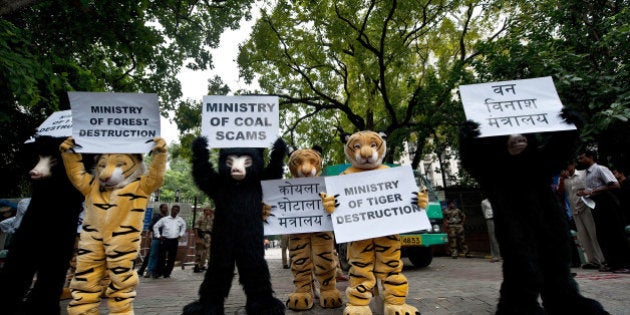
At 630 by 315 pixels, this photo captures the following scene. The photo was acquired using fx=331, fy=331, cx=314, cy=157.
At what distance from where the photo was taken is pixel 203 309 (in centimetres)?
309

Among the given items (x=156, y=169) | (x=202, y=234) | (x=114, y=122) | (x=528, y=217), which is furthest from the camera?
(x=202, y=234)

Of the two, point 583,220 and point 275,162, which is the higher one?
point 275,162

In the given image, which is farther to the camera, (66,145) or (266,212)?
(266,212)

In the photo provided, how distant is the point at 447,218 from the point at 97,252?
1037cm

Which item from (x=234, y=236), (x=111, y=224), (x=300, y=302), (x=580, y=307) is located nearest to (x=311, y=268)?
(x=300, y=302)

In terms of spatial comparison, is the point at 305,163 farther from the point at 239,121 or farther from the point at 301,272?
the point at 301,272

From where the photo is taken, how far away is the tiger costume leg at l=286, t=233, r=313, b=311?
3.85 metres

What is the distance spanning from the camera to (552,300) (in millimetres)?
2789

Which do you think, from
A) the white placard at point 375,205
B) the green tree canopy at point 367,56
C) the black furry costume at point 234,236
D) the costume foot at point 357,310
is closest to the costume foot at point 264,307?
the black furry costume at point 234,236

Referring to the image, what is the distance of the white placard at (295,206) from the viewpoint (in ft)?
13.0

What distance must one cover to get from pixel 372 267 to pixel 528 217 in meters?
1.50

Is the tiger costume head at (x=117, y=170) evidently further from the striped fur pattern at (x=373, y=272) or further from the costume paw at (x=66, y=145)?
the striped fur pattern at (x=373, y=272)

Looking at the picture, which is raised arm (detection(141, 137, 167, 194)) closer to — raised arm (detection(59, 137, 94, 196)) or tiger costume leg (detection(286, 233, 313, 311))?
raised arm (detection(59, 137, 94, 196))

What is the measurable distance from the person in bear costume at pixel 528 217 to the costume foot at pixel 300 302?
6.46ft
